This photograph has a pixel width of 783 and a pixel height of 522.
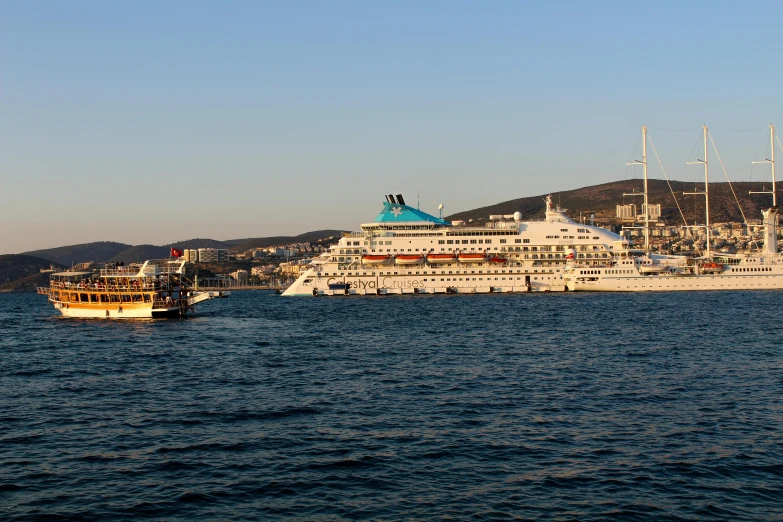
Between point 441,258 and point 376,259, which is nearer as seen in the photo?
point 441,258

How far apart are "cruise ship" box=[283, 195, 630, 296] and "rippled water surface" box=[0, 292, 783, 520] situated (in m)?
53.3

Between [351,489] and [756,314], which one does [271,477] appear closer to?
[351,489]

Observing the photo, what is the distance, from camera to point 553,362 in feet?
114

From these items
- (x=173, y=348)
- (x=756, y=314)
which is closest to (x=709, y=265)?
(x=756, y=314)

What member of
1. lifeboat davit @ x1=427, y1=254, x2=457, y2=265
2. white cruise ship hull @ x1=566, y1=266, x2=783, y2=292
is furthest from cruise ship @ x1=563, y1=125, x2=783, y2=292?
lifeboat davit @ x1=427, y1=254, x2=457, y2=265

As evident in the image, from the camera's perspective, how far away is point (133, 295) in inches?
2559

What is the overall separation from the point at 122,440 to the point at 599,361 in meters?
22.4

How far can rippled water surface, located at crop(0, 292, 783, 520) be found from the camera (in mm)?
16141

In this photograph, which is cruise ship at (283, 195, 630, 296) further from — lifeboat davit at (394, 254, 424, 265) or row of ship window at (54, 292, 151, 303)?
row of ship window at (54, 292, 151, 303)

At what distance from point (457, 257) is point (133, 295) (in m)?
48.2

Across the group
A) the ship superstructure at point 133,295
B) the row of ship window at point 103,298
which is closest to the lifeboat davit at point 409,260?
the ship superstructure at point 133,295

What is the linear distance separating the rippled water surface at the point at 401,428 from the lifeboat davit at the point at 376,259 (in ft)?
184

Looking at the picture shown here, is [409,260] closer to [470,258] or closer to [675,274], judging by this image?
[470,258]

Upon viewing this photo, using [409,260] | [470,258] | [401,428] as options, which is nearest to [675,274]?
[470,258]
